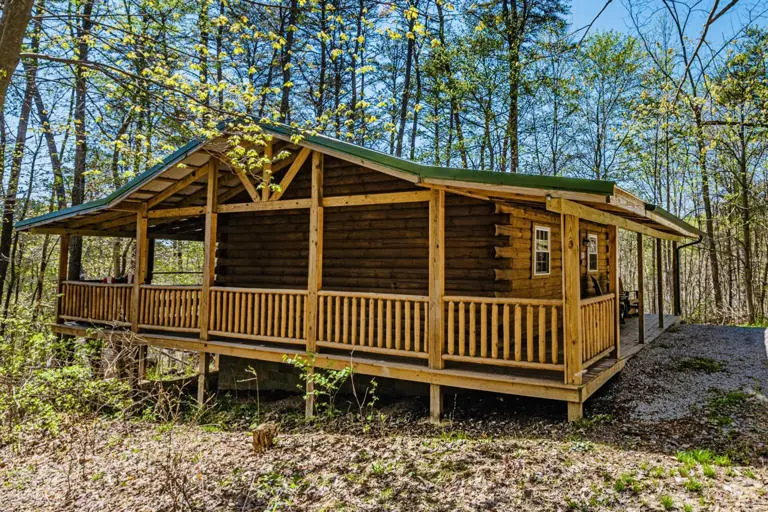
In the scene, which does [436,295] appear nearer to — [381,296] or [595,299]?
[381,296]

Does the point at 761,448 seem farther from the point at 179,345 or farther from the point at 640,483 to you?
the point at 179,345

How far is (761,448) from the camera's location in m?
4.91

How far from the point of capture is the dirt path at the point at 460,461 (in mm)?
4305

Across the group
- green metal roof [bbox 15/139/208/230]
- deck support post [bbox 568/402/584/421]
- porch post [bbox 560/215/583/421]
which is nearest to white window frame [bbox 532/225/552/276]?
porch post [bbox 560/215/583/421]

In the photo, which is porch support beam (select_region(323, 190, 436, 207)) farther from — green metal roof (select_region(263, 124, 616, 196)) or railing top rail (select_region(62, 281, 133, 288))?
railing top rail (select_region(62, 281, 133, 288))

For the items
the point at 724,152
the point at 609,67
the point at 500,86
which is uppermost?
the point at 609,67

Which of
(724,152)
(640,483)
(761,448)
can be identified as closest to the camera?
(640,483)

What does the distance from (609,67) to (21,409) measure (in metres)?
24.3

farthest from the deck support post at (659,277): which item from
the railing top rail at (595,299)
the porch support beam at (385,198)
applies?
the porch support beam at (385,198)

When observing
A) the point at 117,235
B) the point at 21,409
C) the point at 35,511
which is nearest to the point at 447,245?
the point at 35,511

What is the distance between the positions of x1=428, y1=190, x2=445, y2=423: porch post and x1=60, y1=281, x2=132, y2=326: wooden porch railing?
282 inches

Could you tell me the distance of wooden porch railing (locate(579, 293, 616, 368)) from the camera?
6.23 m

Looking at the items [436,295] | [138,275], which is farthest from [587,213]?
[138,275]

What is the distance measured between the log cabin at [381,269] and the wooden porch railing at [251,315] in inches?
1.5
